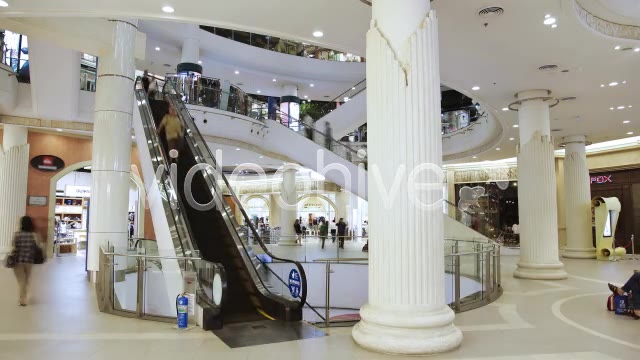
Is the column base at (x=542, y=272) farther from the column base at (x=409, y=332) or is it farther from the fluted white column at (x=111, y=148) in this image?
the fluted white column at (x=111, y=148)

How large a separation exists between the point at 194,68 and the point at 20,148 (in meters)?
6.34

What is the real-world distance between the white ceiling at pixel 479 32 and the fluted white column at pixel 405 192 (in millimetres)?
1597

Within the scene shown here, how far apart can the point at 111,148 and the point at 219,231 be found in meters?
2.98

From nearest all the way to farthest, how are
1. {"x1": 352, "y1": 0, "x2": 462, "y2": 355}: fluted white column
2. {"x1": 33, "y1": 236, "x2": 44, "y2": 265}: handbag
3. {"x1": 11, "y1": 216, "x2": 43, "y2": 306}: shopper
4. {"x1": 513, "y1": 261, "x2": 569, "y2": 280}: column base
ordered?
1. {"x1": 352, "y1": 0, "x2": 462, "y2": 355}: fluted white column
2. {"x1": 11, "y1": 216, "x2": 43, "y2": 306}: shopper
3. {"x1": 33, "y1": 236, "x2": 44, "y2": 265}: handbag
4. {"x1": 513, "y1": 261, "x2": 569, "y2": 280}: column base

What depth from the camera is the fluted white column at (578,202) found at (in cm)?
1634

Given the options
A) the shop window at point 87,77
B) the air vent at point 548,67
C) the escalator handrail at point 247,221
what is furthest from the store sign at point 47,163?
the air vent at point 548,67

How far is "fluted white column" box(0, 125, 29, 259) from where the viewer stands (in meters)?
14.5

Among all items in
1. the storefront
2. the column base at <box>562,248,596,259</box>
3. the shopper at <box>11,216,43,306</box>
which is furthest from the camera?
the storefront

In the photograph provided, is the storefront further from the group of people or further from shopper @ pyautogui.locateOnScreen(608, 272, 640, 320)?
shopper @ pyautogui.locateOnScreen(608, 272, 640, 320)

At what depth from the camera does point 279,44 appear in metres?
21.6

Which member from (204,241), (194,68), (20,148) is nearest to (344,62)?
(194,68)

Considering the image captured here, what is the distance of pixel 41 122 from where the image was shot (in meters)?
14.2

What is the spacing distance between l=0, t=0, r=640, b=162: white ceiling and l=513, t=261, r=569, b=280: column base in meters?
4.03

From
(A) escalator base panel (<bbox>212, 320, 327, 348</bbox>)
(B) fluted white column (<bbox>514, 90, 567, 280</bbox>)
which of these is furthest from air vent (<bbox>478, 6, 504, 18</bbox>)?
(A) escalator base panel (<bbox>212, 320, 327, 348</bbox>)
